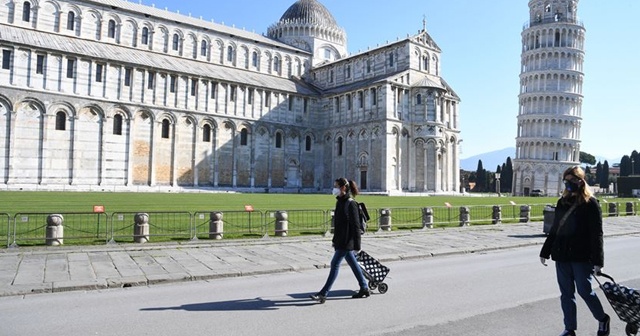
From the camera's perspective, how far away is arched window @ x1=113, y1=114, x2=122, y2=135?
4494 cm

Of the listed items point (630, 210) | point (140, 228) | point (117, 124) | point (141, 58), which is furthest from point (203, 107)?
point (630, 210)

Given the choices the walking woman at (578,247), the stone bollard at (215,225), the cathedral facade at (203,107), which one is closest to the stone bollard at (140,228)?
the stone bollard at (215,225)

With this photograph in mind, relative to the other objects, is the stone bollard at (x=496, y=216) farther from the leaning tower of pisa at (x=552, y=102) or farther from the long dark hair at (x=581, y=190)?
the leaning tower of pisa at (x=552, y=102)

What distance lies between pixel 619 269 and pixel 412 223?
354 inches

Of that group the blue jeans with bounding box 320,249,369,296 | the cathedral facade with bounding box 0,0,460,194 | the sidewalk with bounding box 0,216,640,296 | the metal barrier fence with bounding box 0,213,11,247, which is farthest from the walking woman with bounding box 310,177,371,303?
the cathedral facade with bounding box 0,0,460,194

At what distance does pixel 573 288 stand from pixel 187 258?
8470mm

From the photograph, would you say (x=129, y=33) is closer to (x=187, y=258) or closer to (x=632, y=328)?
A: (x=187, y=258)

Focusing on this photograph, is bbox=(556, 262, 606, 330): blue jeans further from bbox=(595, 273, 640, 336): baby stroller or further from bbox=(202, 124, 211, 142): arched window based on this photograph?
bbox=(202, 124, 211, 142): arched window

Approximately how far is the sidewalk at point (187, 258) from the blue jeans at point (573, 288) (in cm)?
611

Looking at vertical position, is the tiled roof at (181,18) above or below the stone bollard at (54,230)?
above

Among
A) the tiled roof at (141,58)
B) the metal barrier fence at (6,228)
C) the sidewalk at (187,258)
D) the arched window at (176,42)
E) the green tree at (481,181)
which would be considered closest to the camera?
the sidewalk at (187,258)

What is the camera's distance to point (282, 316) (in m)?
6.86

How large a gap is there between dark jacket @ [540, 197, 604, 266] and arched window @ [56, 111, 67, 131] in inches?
1746

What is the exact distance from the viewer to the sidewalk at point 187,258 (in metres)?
8.93
